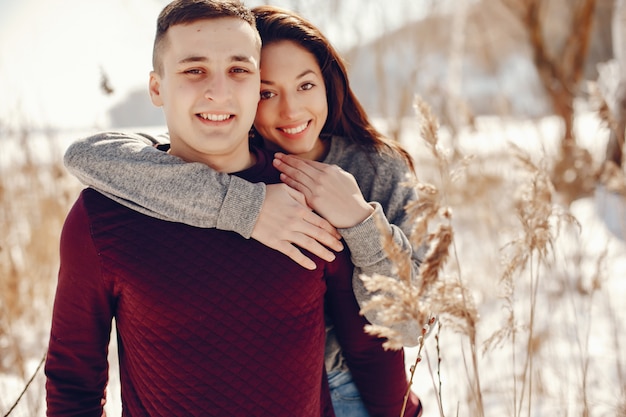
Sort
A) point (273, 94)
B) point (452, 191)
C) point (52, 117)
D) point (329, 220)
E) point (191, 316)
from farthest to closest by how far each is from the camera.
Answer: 1. point (452, 191)
2. point (52, 117)
3. point (273, 94)
4. point (329, 220)
5. point (191, 316)

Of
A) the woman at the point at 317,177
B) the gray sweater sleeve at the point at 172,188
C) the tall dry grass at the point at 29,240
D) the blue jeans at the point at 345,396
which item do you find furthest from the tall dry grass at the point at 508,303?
the tall dry grass at the point at 29,240

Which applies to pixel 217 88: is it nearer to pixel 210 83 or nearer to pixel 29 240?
pixel 210 83

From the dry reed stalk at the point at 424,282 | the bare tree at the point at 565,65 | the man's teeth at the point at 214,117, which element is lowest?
the dry reed stalk at the point at 424,282

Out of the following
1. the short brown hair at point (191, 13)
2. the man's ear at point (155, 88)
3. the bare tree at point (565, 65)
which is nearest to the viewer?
the short brown hair at point (191, 13)

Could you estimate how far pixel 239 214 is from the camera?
51.5 inches

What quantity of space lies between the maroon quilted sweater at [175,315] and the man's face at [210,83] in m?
0.25

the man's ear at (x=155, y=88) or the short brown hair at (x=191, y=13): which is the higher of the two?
the short brown hair at (x=191, y=13)

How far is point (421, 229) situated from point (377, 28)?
13.8 feet

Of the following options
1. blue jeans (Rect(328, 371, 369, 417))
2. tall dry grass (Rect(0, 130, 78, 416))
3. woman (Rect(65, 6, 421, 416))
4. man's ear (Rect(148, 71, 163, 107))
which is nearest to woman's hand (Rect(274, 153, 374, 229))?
woman (Rect(65, 6, 421, 416))

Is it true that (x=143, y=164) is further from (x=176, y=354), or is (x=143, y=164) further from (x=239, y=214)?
(x=176, y=354)

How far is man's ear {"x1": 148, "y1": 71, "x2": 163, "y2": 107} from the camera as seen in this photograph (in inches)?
58.7

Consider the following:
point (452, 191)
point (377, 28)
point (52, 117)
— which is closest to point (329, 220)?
point (52, 117)

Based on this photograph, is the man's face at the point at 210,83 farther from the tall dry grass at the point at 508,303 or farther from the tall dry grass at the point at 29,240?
the tall dry grass at the point at 29,240

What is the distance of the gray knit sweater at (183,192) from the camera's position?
4.26 feet
